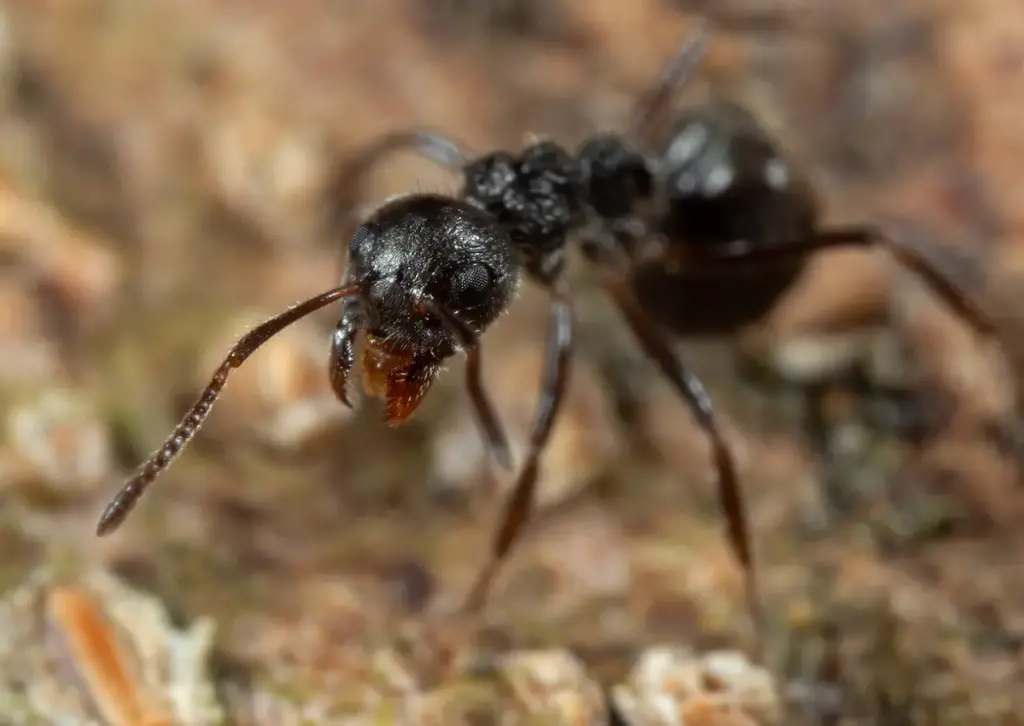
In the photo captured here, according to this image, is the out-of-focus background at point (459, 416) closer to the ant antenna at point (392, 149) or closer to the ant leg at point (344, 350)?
the ant antenna at point (392, 149)

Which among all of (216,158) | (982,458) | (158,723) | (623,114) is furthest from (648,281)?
(158,723)

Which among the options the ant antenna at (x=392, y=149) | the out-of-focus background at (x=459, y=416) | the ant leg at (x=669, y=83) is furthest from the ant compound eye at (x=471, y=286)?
the ant leg at (x=669, y=83)

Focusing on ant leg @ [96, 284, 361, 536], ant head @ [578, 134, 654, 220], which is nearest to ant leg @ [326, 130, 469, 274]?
ant head @ [578, 134, 654, 220]

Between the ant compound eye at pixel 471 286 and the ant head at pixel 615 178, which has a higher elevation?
the ant head at pixel 615 178

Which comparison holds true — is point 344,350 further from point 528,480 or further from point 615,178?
point 615,178

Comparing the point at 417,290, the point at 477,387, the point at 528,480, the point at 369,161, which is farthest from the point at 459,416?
the point at 369,161

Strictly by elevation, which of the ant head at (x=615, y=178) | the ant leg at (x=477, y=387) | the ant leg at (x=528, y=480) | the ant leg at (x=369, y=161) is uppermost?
the ant leg at (x=369, y=161)

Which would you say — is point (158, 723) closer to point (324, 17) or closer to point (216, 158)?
point (216, 158)
